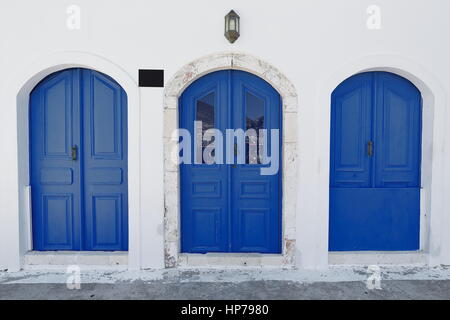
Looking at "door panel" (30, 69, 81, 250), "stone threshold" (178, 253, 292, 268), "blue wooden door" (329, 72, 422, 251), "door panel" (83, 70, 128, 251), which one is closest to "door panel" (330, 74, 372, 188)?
"blue wooden door" (329, 72, 422, 251)

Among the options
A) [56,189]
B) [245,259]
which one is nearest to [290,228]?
[245,259]

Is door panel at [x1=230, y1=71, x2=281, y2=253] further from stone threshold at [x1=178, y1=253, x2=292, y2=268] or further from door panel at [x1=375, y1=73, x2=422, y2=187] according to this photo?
door panel at [x1=375, y1=73, x2=422, y2=187]

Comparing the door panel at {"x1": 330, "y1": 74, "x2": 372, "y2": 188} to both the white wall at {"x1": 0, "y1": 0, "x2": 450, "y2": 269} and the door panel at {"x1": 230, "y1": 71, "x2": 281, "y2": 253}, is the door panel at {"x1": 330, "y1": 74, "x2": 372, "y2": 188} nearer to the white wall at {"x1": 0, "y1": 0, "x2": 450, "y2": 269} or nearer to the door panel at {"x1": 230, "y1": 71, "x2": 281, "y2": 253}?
the white wall at {"x1": 0, "y1": 0, "x2": 450, "y2": 269}

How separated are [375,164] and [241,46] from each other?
2.13 metres

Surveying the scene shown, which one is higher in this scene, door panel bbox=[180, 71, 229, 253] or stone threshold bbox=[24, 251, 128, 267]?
door panel bbox=[180, 71, 229, 253]

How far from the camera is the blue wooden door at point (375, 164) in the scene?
3762 mm

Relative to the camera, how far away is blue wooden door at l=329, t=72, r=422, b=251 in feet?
12.3

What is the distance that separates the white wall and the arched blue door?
313mm

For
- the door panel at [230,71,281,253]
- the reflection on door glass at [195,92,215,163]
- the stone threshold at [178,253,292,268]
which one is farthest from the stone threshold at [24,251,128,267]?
the reflection on door glass at [195,92,215,163]

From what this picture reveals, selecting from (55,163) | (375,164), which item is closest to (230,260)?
(375,164)

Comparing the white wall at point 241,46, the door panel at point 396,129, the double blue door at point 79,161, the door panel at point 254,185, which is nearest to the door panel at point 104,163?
the double blue door at point 79,161

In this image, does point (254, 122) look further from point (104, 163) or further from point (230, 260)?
point (104, 163)

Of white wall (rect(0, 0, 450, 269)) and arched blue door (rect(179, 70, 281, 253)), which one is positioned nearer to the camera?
white wall (rect(0, 0, 450, 269))
